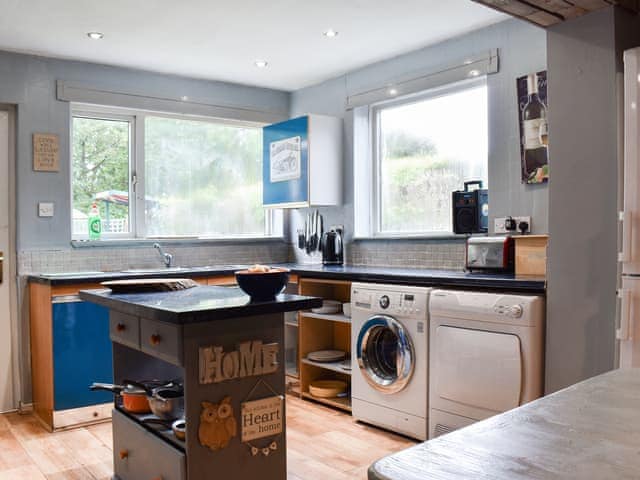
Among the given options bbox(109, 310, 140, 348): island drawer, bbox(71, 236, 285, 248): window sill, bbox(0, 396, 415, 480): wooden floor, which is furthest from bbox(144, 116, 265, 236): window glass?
bbox(109, 310, 140, 348): island drawer

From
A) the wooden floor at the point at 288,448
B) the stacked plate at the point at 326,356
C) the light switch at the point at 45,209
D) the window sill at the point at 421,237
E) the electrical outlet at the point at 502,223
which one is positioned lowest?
the wooden floor at the point at 288,448

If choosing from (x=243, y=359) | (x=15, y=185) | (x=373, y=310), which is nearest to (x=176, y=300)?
(x=243, y=359)

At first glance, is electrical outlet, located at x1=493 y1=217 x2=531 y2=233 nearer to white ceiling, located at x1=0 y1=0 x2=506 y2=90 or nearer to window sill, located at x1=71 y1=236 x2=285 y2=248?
white ceiling, located at x1=0 y1=0 x2=506 y2=90

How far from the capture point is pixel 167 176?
4863mm

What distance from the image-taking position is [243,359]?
208 cm

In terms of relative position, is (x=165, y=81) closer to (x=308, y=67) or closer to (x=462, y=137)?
(x=308, y=67)

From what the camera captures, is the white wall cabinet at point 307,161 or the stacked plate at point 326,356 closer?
the stacked plate at point 326,356

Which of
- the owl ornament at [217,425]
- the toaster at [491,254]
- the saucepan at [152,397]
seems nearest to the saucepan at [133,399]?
the saucepan at [152,397]

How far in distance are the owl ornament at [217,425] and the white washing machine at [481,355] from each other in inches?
53.6

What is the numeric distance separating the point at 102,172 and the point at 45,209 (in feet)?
1.86

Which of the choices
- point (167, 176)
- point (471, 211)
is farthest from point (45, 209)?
point (471, 211)

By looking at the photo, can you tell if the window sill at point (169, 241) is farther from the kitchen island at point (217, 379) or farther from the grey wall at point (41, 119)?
the kitchen island at point (217, 379)

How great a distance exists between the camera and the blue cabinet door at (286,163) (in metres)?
4.63

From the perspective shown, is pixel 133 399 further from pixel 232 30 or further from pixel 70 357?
pixel 232 30
